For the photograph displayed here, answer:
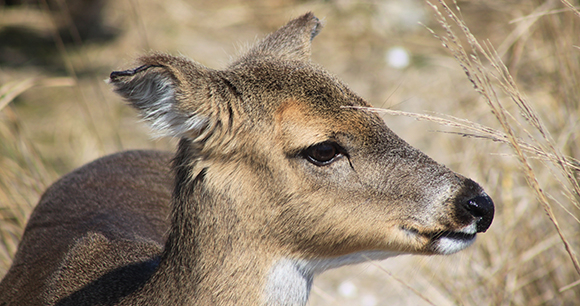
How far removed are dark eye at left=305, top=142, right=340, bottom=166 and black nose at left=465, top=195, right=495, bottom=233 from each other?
0.65 meters

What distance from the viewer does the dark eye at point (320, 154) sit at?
266 cm

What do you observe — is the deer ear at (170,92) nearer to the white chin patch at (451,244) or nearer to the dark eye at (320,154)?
the dark eye at (320,154)

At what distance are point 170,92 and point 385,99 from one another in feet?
18.6

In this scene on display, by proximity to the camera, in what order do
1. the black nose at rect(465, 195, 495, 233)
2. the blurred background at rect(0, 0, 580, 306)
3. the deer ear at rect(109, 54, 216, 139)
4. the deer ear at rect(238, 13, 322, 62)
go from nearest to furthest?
the deer ear at rect(109, 54, 216, 139) → the black nose at rect(465, 195, 495, 233) → the deer ear at rect(238, 13, 322, 62) → the blurred background at rect(0, 0, 580, 306)

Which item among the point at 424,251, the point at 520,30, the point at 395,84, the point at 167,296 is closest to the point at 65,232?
the point at 167,296

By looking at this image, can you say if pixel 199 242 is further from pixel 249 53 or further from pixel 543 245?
pixel 543 245

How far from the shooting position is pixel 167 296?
271cm

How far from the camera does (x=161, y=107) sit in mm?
2492

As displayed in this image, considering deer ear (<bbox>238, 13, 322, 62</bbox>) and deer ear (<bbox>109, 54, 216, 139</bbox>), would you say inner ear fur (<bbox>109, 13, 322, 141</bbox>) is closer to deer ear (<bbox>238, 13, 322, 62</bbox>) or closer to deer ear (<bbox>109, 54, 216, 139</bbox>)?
deer ear (<bbox>109, 54, 216, 139</bbox>)

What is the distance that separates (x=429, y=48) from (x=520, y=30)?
306 centimetres

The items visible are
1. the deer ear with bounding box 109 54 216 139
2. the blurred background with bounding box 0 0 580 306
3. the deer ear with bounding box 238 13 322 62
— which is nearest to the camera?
the deer ear with bounding box 109 54 216 139

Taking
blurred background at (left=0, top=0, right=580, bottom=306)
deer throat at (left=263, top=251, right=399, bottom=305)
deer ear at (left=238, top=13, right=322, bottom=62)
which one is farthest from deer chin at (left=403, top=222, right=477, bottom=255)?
deer ear at (left=238, top=13, right=322, bottom=62)

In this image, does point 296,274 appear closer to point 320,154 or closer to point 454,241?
point 320,154

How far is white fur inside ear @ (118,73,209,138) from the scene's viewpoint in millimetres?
2389
